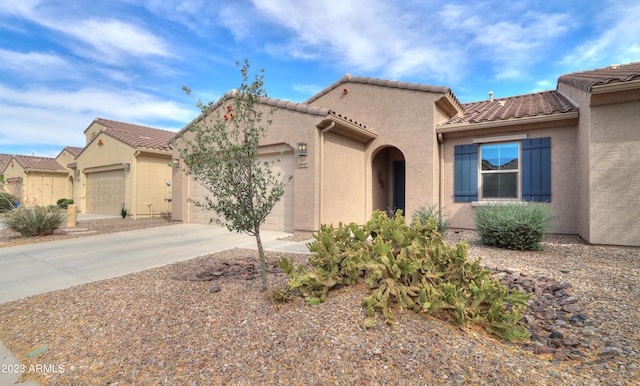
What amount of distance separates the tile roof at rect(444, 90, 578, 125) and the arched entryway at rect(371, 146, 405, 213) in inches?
95.4

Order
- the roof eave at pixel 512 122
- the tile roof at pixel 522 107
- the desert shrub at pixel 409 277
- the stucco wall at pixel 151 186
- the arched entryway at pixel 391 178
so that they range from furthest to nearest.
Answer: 1. the stucco wall at pixel 151 186
2. the arched entryway at pixel 391 178
3. the tile roof at pixel 522 107
4. the roof eave at pixel 512 122
5. the desert shrub at pixel 409 277

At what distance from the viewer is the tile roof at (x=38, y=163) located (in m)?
22.7

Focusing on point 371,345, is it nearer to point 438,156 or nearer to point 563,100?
point 438,156

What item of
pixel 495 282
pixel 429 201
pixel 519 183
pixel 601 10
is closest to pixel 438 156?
pixel 429 201

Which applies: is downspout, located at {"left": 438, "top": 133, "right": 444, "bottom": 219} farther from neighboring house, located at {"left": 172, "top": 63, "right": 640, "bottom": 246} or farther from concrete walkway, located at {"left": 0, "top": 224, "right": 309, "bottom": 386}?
concrete walkway, located at {"left": 0, "top": 224, "right": 309, "bottom": 386}

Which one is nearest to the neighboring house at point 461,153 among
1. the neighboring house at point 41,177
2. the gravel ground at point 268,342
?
the gravel ground at point 268,342

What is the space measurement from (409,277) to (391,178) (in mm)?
9114

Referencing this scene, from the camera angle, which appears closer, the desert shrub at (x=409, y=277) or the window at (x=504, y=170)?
the desert shrub at (x=409, y=277)

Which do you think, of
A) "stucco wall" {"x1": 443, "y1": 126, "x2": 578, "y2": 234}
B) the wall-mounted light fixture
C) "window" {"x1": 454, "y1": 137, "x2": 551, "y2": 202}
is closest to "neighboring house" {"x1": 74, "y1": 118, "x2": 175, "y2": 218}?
the wall-mounted light fixture

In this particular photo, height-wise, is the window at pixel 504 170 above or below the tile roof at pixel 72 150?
below

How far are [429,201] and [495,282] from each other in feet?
22.9

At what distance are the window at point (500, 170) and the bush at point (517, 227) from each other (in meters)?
2.88

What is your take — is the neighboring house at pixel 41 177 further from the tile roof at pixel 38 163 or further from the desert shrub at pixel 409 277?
the desert shrub at pixel 409 277

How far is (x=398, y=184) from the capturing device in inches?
463
